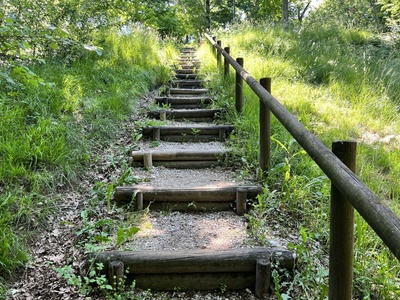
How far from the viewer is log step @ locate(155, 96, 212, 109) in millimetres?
6198

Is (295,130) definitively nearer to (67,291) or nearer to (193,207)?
(193,207)

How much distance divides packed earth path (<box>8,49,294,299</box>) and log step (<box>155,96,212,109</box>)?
44.9 inches

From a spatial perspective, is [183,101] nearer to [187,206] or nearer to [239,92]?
[239,92]

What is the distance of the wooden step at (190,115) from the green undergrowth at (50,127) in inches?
16.7

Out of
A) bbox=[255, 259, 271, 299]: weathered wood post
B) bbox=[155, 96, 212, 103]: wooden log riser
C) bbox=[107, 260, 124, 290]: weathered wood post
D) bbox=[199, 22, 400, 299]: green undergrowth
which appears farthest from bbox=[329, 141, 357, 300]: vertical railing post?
bbox=[155, 96, 212, 103]: wooden log riser

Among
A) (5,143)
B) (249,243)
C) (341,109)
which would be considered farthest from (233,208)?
(341,109)

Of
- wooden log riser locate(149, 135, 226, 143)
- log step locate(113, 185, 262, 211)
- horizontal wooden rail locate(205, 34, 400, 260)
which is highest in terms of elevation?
horizontal wooden rail locate(205, 34, 400, 260)

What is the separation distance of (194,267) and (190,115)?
11.7 feet

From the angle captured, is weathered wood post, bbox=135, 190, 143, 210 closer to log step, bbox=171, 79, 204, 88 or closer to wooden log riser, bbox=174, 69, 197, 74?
log step, bbox=171, 79, 204, 88

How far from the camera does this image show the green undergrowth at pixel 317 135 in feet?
7.53

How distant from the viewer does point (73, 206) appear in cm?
310

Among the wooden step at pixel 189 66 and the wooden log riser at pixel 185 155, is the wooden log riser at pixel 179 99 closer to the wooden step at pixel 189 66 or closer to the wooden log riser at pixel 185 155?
the wooden log riser at pixel 185 155

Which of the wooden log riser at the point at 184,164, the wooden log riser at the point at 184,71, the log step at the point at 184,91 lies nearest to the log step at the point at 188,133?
the wooden log riser at the point at 184,164

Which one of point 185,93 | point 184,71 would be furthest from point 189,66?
point 185,93
